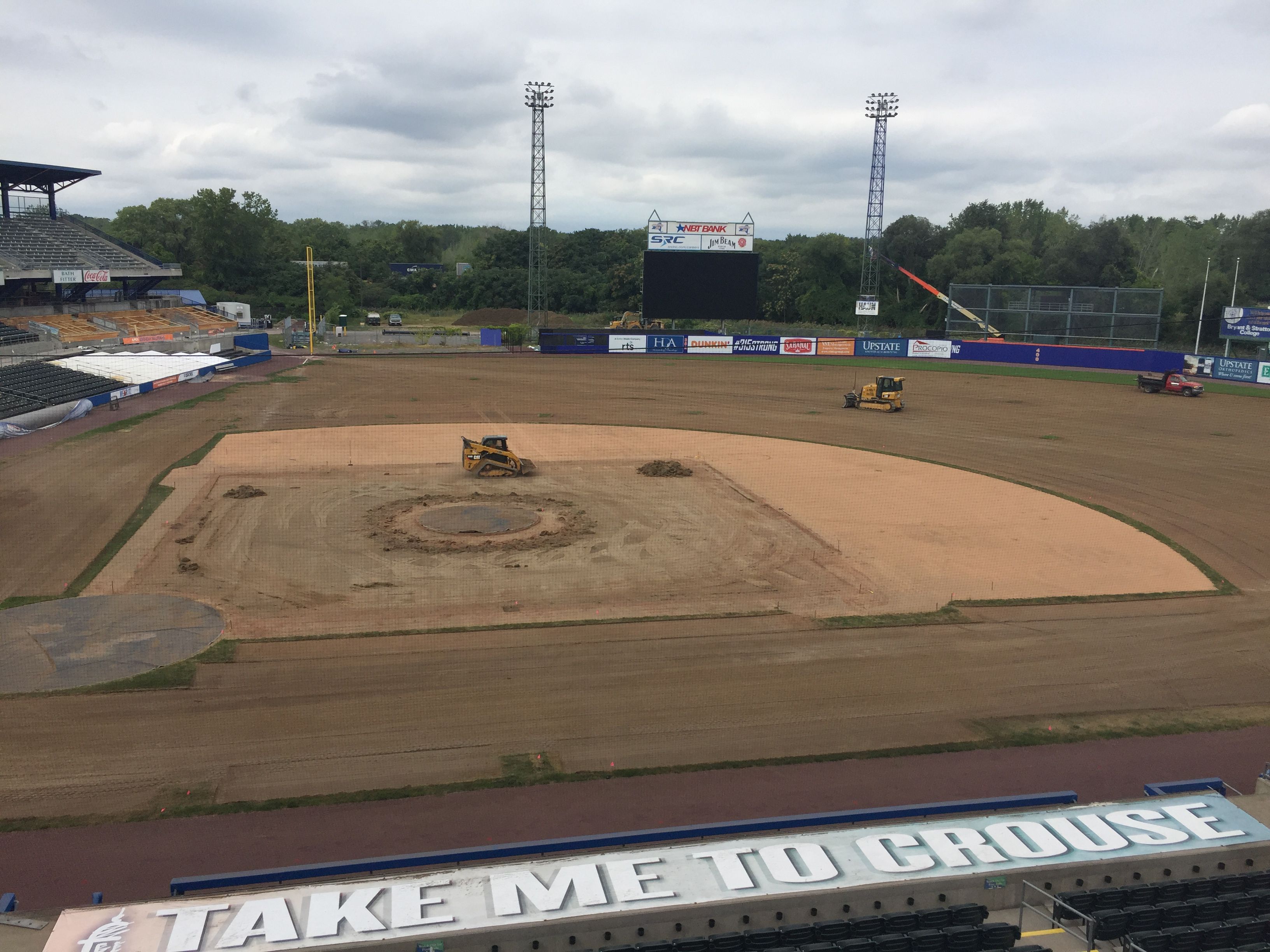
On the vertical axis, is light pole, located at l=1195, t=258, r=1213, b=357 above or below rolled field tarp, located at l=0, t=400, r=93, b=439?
above

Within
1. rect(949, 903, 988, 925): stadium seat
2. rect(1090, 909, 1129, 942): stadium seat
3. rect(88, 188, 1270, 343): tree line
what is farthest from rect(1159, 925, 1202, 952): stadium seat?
rect(88, 188, 1270, 343): tree line

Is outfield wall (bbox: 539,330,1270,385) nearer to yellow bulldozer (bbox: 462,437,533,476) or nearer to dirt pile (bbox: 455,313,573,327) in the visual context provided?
dirt pile (bbox: 455,313,573,327)

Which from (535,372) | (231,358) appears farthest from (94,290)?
(535,372)

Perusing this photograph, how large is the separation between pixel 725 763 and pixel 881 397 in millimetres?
39869

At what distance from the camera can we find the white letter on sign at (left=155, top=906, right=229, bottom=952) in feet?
27.0

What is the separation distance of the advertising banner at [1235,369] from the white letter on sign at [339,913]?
7479 cm

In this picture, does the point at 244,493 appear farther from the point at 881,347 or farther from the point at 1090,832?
the point at 881,347

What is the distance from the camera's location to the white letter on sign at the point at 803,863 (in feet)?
31.4

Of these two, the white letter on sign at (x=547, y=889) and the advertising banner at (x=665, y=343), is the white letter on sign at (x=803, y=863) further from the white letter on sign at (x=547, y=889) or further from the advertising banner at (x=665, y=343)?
the advertising banner at (x=665, y=343)

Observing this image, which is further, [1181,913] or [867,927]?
[1181,913]

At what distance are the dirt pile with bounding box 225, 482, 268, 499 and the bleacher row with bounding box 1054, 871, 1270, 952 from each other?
85.5ft

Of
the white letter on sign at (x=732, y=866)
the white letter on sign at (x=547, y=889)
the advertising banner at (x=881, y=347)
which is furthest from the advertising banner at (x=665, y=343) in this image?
the white letter on sign at (x=547, y=889)

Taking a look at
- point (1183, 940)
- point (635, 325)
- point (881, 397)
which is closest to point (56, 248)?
point (635, 325)

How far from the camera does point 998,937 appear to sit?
342 inches
